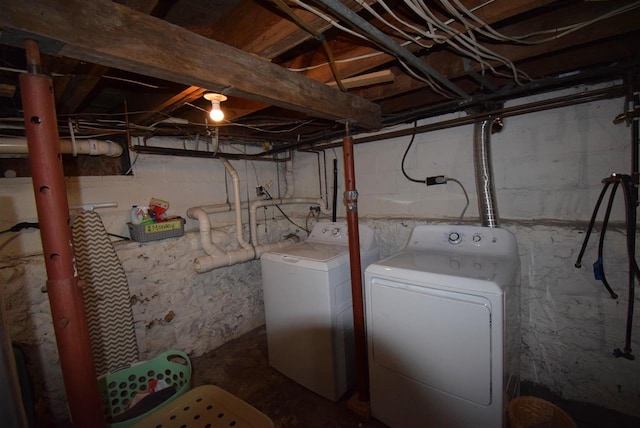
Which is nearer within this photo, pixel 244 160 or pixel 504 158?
pixel 504 158

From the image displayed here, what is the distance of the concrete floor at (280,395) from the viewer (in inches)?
63.8

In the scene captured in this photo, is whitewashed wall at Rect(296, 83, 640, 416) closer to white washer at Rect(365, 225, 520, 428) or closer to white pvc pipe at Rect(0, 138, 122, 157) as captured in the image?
white washer at Rect(365, 225, 520, 428)

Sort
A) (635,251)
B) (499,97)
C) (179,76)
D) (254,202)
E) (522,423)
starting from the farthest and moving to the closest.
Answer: (254,202), (499,97), (635,251), (522,423), (179,76)

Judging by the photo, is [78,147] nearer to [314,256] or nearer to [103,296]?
[103,296]

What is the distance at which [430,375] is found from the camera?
4.42 feet

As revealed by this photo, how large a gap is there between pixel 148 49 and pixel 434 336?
5.31 feet

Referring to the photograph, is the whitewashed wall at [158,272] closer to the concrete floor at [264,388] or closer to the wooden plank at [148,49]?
the concrete floor at [264,388]

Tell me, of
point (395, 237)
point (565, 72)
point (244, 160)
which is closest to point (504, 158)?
point (565, 72)

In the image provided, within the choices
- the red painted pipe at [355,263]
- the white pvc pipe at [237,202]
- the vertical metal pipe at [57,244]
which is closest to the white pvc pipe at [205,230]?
the white pvc pipe at [237,202]

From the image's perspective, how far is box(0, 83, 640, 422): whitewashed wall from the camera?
1580 millimetres

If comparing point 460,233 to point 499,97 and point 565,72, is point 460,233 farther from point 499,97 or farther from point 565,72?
point 565,72

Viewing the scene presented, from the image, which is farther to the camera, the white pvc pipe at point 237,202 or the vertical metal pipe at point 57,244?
the white pvc pipe at point 237,202

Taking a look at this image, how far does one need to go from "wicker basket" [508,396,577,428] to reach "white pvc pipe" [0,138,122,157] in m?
2.82

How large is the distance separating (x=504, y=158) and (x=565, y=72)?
22.0 inches
